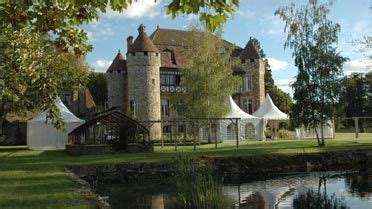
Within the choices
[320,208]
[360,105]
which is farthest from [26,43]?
[360,105]

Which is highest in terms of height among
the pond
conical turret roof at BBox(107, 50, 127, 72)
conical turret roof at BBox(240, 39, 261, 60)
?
conical turret roof at BBox(240, 39, 261, 60)

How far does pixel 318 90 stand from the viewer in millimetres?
29031

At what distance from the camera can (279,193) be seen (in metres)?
15.8

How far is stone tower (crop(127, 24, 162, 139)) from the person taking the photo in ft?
138

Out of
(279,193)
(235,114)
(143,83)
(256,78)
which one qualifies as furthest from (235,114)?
(279,193)

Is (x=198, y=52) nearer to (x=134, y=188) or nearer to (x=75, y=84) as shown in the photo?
A: (x=75, y=84)

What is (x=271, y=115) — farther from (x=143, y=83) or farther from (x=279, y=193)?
(x=279, y=193)

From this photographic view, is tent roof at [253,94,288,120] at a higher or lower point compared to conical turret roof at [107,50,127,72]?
lower

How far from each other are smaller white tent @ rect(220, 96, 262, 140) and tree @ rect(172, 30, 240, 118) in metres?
1.27

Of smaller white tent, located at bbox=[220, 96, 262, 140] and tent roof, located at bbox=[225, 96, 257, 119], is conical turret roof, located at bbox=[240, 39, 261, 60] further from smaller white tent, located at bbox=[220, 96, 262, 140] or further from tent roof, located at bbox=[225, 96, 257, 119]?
tent roof, located at bbox=[225, 96, 257, 119]

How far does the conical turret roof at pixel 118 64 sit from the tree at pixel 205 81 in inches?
439

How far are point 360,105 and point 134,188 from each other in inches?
2581

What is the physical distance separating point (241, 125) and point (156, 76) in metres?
9.29

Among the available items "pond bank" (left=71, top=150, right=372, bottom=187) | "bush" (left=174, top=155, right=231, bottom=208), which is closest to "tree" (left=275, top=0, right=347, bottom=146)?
"pond bank" (left=71, top=150, right=372, bottom=187)
